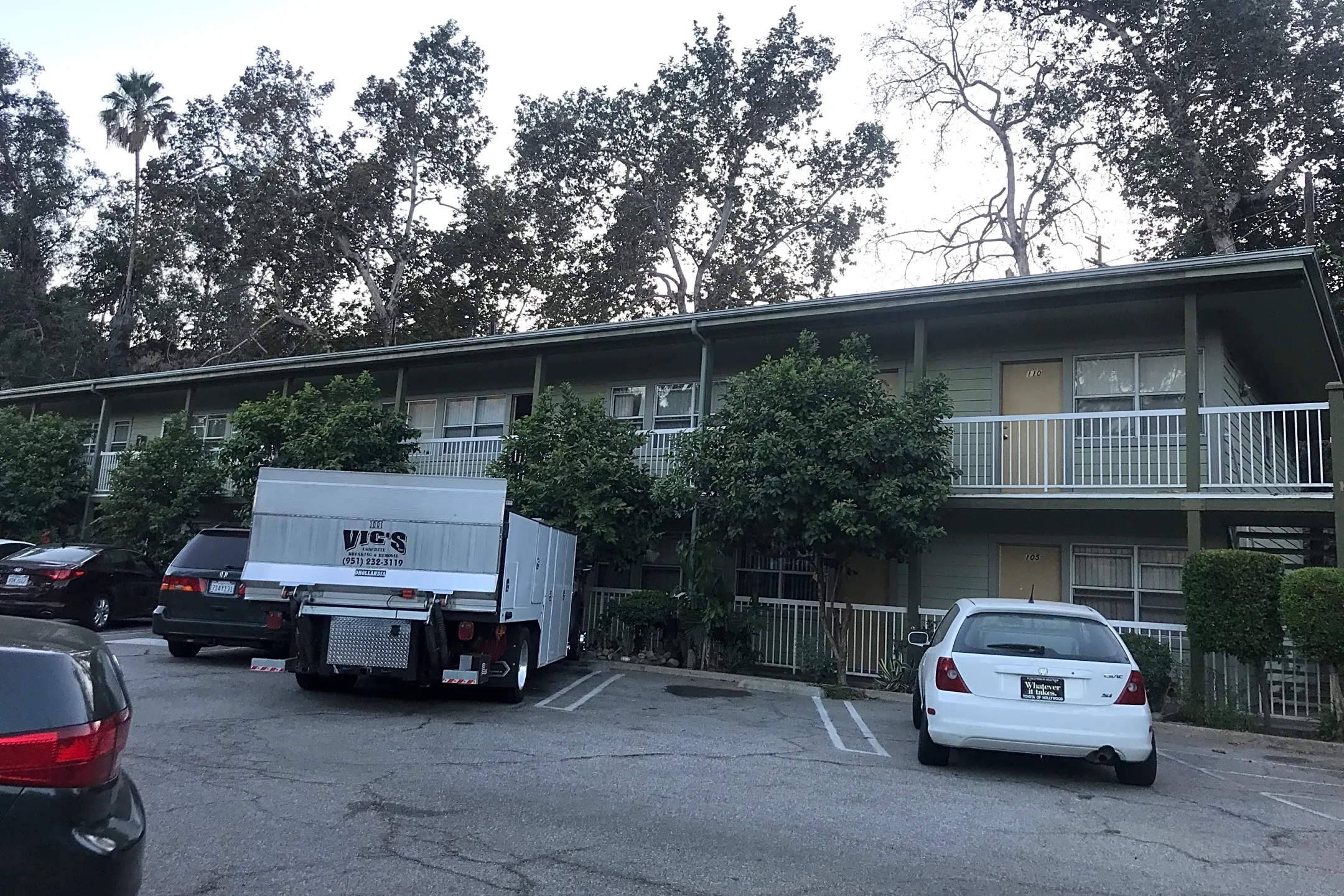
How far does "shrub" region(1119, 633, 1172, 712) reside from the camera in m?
11.2

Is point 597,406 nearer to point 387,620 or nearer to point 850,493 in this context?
point 850,493

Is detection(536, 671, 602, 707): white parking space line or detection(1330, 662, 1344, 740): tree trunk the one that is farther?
detection(536, 671, 602, 707): white parking space line

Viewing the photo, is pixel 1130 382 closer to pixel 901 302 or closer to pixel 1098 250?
pixel 901 302

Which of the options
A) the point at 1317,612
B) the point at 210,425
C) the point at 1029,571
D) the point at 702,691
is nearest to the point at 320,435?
the point at 702,691

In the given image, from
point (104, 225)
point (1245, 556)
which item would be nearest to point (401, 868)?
point (1245, 556)

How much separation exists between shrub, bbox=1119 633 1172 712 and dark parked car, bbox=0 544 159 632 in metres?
14.8

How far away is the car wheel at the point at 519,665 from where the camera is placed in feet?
32.7

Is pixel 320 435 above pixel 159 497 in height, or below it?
above

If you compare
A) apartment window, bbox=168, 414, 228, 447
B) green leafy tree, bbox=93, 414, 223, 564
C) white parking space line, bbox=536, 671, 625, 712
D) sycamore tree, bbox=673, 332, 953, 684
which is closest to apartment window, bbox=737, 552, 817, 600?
sycamore tree, bbox=673, 332, 953, 684

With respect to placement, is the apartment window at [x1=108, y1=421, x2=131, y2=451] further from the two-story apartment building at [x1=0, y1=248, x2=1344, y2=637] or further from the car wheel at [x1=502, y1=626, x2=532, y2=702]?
the car wheel at [x1=502, y1=626, x2=532, y2=702]

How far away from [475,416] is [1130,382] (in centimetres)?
1252

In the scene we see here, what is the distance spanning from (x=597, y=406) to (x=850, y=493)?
4754 millimetres

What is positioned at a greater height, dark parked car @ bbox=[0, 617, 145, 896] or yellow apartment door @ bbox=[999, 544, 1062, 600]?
yellow apartment door @ bbox=[999, 544, 1062, 600]

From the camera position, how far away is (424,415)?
2131 cm
